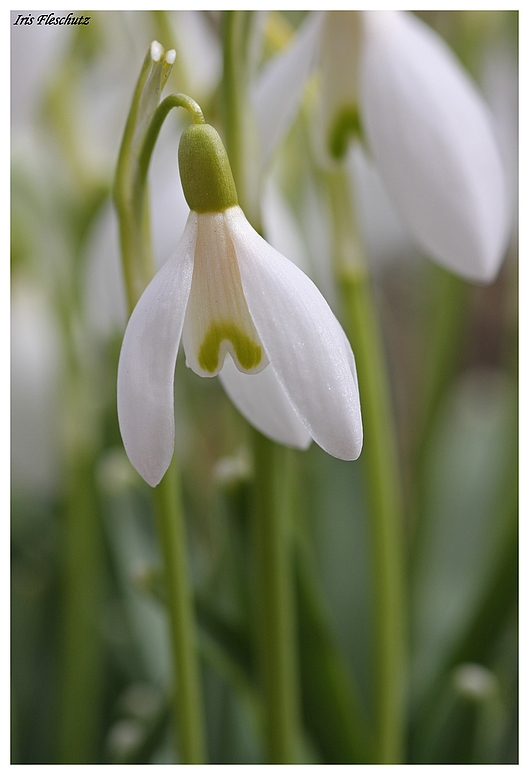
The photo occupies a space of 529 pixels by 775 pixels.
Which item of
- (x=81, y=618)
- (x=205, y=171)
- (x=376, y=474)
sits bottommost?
(x=81, y=618)

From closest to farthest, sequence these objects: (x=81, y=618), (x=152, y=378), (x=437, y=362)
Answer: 1. (x=152, y=378)
2. (x=81, y=618)
3. (x=437, y=362)

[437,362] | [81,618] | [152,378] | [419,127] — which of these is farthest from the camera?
[437,362]

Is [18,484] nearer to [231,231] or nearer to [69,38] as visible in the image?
[69,38]

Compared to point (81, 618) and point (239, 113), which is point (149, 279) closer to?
point (239, 113)

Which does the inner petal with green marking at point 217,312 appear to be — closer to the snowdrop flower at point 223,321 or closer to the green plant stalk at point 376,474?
the snowdrop flower at point 223,321

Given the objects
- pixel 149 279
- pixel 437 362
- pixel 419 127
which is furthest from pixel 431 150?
pixel 437 362
